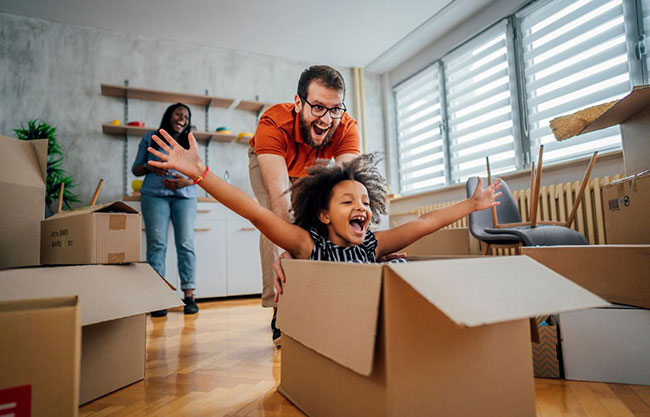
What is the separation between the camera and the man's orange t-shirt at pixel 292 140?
159 cm

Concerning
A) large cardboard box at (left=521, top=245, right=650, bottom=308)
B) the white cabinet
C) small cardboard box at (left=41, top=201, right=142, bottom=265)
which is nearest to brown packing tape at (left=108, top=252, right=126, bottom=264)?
small cardboard box at (left=41, top=201, right=142, bottom=265)

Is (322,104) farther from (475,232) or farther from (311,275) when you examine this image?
(475,232)

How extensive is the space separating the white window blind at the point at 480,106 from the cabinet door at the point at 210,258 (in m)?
2.32

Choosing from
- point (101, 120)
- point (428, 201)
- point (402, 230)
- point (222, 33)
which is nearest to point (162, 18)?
point (222, 33)

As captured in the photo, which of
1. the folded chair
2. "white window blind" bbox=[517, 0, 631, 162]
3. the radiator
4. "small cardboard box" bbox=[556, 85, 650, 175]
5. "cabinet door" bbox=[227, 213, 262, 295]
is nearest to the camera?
"small cardboard box" bbox=[556, 85, 650, 175]

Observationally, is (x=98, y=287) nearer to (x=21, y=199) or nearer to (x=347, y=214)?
(x=21, y=199)

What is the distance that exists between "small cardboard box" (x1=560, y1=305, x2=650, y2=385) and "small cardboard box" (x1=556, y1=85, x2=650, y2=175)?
835 millimetres

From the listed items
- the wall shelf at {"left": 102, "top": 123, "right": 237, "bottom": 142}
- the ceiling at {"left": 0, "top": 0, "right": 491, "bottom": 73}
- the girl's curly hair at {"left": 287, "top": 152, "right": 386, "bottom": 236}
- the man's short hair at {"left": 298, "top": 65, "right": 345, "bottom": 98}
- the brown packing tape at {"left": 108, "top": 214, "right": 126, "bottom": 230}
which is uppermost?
the ceiling at {"left": 0, "top": 0, "right": 491, "bottom": 73}

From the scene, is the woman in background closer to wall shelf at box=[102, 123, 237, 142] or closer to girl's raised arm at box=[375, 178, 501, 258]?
wall shelf at box=[102, 123, 237, 142]

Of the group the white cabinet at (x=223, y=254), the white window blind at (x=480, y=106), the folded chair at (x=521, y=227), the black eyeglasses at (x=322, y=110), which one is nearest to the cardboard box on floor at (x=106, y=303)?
the black eyeglasses at (x=322, y=110)

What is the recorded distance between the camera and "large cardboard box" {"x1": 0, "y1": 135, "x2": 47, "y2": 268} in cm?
126

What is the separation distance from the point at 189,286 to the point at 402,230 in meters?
2.02

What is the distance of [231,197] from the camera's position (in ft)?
3.44

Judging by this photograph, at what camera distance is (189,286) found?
284cm
